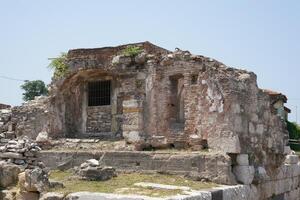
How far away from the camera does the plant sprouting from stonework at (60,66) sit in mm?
13557

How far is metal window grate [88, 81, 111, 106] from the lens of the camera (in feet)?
44.6

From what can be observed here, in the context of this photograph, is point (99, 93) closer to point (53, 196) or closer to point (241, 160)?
point (241, 160)

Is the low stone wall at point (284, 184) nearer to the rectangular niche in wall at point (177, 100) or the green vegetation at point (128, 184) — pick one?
the green vegetation at point (128, 184)

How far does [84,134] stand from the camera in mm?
13672

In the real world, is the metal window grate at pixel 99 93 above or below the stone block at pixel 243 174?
above

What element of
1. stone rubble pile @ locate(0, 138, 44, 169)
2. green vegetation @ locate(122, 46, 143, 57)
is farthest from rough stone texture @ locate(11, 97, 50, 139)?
green vegetation @ locate(122, 46, 143, 57)

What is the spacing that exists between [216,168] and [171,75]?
292cm

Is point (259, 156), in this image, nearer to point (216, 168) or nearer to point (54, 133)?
point (216, 168)

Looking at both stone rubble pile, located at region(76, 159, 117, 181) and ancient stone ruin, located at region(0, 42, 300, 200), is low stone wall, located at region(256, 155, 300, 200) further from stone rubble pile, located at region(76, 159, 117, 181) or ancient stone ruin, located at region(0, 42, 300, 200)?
stone rubble pile, located at region(76, 159, 117, 181)

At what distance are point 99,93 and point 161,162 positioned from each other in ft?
13.6

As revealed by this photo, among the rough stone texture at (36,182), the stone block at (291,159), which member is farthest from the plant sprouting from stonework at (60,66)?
the stone block at (291,159)

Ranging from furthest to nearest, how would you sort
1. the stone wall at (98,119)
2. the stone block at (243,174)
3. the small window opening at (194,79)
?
1. the stone wall at (98,119)
2. the small window opening at (194,79)
3. the stone block at (243,174)

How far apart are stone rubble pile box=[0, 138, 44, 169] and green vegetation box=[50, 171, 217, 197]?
59cm

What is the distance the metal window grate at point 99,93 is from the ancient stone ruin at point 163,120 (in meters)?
0.03
